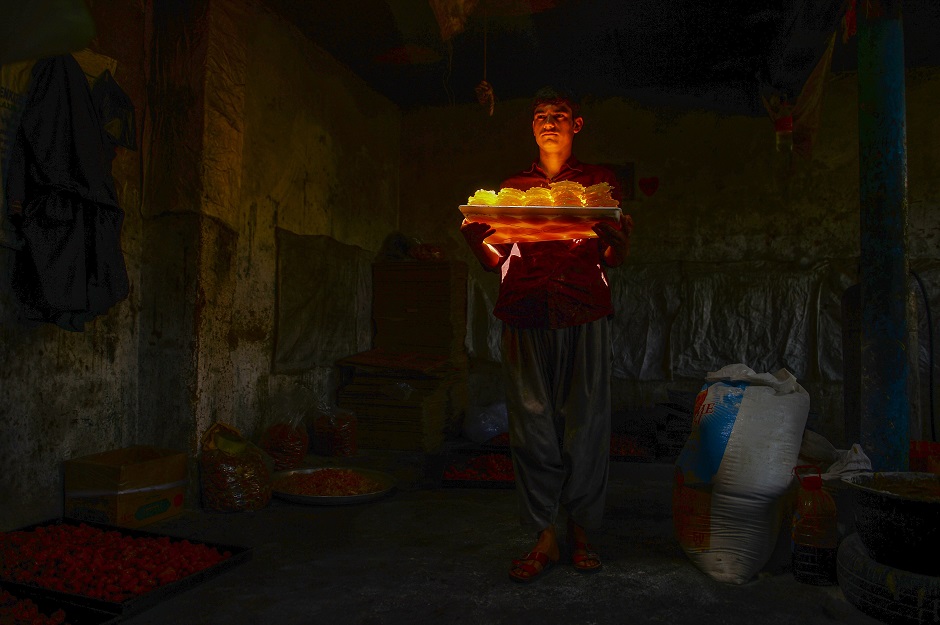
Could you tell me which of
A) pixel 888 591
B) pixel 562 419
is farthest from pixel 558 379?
pixel 888 591

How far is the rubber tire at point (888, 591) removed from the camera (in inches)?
84.8

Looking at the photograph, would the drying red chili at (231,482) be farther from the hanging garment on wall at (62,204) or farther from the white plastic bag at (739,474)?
the white plastic bag at (739,474)

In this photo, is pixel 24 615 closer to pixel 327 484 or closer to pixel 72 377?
pixel 72 377

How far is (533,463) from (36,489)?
2.84m

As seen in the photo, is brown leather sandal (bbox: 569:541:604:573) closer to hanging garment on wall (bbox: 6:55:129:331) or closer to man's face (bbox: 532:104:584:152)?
man's face (bbox: 532:104:584:152)

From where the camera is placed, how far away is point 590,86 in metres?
6.79

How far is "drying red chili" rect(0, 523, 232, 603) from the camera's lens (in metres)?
2.46

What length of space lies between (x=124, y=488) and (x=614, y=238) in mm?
2959

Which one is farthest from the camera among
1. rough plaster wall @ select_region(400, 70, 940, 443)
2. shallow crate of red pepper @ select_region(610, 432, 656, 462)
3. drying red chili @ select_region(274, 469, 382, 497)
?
rough plaster wall @ select_region(400, 70, 940, 443)

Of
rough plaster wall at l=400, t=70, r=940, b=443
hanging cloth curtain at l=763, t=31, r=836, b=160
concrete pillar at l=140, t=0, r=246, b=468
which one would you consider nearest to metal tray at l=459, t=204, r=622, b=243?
concrete pillar at l=140, t=0, r=246, b=468

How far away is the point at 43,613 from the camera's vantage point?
233 centimetres

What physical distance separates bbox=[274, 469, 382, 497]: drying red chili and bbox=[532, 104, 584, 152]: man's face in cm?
250

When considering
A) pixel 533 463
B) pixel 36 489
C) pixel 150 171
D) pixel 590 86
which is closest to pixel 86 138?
pixel 150 171

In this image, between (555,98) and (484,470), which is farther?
(484,470)
